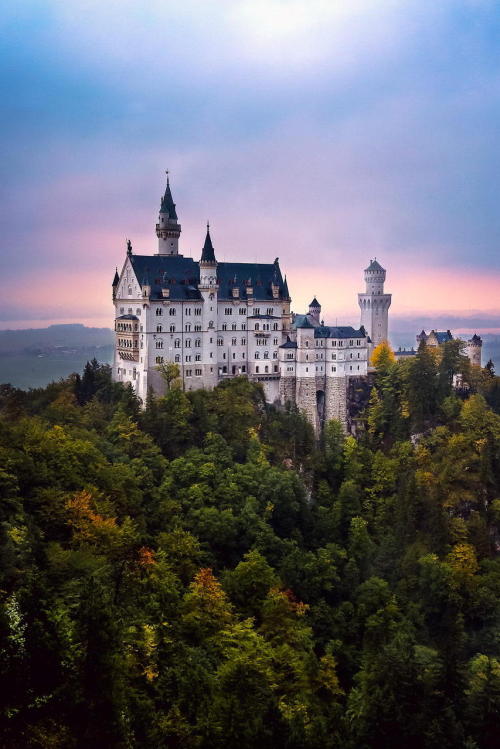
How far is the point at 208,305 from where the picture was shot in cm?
7394

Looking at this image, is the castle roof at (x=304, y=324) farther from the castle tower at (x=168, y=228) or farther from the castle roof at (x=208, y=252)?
the castle tower at (x=168, y=228)

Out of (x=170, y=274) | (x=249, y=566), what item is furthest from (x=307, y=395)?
(x=249, y=566)

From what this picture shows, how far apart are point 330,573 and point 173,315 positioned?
30222mm

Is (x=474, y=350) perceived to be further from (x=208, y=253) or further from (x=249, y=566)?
(x=249, y=566)

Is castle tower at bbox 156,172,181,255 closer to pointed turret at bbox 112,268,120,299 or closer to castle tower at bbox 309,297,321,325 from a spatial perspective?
pointed turret at bbox 112,268,120,299

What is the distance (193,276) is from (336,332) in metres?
17.2

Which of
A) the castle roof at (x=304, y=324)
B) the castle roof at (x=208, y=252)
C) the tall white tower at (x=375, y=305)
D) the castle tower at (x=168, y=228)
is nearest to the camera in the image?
the castle roof at (x=208, y=252)

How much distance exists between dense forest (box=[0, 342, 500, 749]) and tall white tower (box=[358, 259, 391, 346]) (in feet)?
31.7

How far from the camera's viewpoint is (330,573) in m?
53.6

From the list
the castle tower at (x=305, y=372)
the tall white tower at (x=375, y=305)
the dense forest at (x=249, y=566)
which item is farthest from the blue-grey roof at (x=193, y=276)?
the tall white tower at (x=375, y=305)

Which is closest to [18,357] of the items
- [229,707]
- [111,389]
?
[111,389]

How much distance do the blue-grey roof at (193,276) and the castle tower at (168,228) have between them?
8.60 ft

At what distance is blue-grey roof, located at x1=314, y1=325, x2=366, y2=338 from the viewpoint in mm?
80625

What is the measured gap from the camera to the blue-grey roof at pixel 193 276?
72.0m
